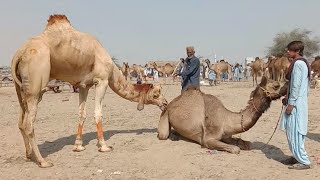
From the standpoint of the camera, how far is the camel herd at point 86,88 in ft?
23.3

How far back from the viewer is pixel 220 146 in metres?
7.64

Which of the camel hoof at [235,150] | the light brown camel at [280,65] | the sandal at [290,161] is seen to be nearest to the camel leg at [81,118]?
the camel hoof at [235,150]

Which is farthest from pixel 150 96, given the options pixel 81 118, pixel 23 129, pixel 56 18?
pixel 23 129

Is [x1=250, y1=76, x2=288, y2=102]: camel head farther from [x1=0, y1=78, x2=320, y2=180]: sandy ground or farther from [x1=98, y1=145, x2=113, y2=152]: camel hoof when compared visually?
[x1=98, y1=145, x2=113, y2=152]: camel hoof

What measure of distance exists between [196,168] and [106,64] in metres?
2.94

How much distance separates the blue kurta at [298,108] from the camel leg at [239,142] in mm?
1376

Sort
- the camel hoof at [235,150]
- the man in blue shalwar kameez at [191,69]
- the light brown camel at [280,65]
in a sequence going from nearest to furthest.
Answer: the camel hoof at [235,150] → the man in blue shalwar kameez at [191,69] → the light brown camel at [280,65]

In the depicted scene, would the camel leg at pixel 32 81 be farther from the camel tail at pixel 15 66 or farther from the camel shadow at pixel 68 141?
the camel shadow at pixel 68 141

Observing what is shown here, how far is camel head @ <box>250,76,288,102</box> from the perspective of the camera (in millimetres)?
7185

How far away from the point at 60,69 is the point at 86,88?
3.50ft

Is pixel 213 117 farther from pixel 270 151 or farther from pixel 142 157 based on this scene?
pixel 142 157

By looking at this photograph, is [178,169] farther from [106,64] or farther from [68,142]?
[68,142]

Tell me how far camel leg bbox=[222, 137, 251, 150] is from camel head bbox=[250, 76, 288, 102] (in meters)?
1.02

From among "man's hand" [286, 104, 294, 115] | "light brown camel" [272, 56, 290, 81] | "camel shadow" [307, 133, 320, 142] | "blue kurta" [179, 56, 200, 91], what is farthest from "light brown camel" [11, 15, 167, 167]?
"light brown camel" [272, 56, 290, 81]
